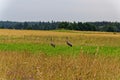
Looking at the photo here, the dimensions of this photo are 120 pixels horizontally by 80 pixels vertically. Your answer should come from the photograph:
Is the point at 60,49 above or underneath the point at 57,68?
underneath

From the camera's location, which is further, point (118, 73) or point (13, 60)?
point (13, 60)

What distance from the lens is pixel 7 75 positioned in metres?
4.63

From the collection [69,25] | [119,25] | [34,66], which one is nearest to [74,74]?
[34,66]

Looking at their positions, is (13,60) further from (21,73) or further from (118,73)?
(118,73)

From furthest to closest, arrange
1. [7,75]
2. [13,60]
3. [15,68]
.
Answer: [13,60] → [15,68] → [7,75]

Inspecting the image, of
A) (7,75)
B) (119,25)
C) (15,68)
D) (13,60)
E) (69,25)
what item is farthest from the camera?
(119,25)

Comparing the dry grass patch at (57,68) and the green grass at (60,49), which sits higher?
the dry grass patch at (57,68)

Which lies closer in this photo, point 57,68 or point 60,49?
point 57,68

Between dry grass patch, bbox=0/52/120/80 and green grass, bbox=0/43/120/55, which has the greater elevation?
dry grass patch, bbox=0/52/120/80

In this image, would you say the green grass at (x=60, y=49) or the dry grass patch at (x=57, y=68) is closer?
the dry grass patch at (x=57, y=68)

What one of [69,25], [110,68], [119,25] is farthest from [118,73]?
[119,25]

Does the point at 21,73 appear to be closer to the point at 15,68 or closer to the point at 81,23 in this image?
the point at 15,68

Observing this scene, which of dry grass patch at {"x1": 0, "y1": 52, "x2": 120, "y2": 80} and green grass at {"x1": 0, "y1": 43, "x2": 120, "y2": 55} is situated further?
green grass at {"x1": 0, "y1": 43, "x2": 120, "y2": 55}

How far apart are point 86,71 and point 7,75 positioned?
1091 millimetres
